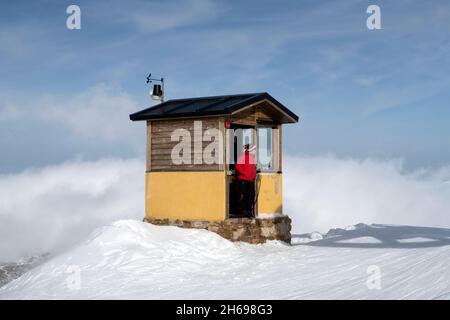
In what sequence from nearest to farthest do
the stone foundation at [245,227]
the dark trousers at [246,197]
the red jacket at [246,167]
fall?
the stone foundation at [245,227], the red jacket at [246,167], the dark trousers at [246,197]

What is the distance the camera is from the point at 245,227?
47.1ft

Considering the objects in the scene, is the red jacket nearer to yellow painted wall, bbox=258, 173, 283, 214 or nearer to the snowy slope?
yellow painted wall, bbox=258, 173, 283, 214

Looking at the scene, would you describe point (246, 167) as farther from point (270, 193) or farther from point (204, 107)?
point (204, 107)

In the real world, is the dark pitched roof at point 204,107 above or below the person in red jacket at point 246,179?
above

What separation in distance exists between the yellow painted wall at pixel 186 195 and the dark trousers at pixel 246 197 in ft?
2.60

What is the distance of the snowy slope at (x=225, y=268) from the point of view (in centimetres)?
926

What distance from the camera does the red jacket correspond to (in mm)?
14367

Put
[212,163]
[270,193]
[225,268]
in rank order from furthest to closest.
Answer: [270,193] → [212,163] → [225,268]

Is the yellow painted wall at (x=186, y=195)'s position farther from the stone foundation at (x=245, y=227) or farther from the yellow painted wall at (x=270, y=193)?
the yellow painted wall at (x=270, y=193)

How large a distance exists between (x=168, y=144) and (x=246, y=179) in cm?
230

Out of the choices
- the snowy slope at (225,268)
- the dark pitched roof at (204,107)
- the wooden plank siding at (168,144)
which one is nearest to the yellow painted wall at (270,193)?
the snowy slope at (225,268)

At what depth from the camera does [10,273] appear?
97.6ft

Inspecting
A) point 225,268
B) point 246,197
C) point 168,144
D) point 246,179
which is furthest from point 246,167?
point 225,268
